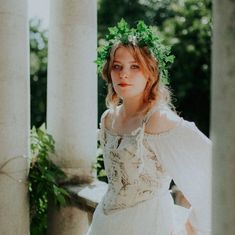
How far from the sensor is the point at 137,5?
2188cm

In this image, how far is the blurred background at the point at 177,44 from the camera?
19.5 meters

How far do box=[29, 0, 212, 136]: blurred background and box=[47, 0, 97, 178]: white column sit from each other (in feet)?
45.7

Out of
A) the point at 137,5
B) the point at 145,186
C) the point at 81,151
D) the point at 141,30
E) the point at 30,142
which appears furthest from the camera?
the point at 137,5

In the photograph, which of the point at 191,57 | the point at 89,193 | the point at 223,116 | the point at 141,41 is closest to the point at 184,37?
the point at 191,57

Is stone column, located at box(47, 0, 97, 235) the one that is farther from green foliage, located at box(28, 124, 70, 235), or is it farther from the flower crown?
the flower crown

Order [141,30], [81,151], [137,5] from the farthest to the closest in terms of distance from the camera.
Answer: [137,5] < [81,151] < [141,30]

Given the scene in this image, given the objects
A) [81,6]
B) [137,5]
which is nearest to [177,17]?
[137,5]

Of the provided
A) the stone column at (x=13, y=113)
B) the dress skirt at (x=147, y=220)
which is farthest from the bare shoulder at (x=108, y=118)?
the stone column at (x=13, y=113)

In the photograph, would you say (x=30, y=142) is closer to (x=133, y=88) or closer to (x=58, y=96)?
(x=58, y=96)

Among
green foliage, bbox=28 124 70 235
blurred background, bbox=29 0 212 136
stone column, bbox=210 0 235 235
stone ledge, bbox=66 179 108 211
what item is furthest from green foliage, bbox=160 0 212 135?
stone column, bbox=210 0 235 235

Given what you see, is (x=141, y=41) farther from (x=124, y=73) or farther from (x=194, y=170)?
(x=194, y=170)

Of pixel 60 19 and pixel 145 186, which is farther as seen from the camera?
pixel 60 19

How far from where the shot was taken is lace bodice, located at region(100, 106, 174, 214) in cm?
290

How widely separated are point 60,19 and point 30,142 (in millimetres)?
1129
